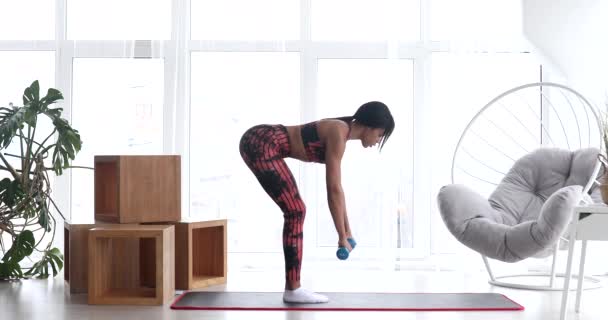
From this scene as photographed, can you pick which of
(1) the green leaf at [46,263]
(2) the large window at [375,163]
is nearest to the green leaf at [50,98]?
(1) the green leaf at [46,263]

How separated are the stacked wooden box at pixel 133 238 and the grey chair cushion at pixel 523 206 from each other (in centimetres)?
129

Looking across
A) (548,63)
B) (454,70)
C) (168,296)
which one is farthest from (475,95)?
(168,296)

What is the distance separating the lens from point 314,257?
493 centimetres

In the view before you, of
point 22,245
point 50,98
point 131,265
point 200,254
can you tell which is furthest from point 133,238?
point 50,98

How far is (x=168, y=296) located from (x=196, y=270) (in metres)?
0.76

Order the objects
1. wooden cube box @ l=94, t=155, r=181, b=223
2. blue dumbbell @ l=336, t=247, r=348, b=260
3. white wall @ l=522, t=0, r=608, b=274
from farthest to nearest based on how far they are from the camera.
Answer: white wall @ l=522, t=0, r=608, b=274 → wooden cube box @ l=94, t=155, r=181, b=223 → blue dumbbell @ l=336, t=247, r=348, b=260

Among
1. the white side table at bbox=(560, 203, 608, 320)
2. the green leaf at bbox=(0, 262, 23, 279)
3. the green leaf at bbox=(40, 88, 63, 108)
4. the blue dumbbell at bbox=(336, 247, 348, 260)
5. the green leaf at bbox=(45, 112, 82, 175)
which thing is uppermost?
the green leaf at bbox=(40, 88, 63, 108)

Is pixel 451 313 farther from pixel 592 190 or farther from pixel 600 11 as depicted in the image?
pixel 600 11

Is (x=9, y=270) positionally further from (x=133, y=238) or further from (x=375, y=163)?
(x=375, y=163)

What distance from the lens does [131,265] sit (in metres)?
3.78

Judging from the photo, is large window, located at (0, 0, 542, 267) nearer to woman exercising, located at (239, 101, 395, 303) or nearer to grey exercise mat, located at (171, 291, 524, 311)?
grey exercise mat, located at (171, 291, 524, 311)

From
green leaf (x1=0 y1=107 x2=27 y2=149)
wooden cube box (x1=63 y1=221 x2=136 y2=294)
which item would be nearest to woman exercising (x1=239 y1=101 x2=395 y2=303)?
wooden cube box (x1=63 y1=221 x2=136 y2=294)

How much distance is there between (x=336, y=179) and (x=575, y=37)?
2.46 m

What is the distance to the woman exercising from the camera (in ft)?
10.7
